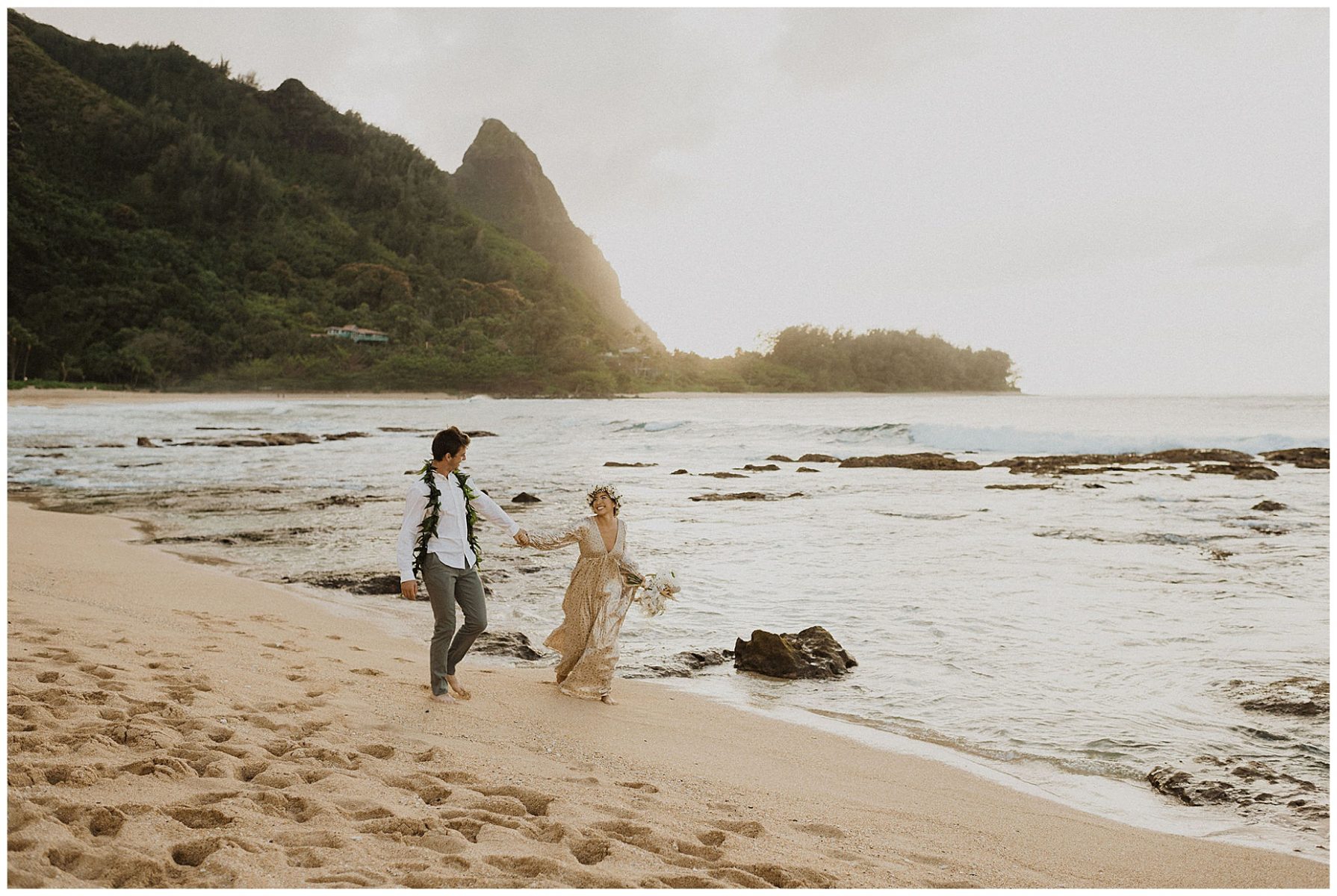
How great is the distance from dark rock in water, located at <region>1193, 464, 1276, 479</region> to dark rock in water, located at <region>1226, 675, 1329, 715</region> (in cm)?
1918

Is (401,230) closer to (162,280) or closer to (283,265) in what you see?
(283,265)

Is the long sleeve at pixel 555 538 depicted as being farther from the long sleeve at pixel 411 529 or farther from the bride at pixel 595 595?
the long sleeve at pixel 411 529

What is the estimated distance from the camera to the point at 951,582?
9.82m

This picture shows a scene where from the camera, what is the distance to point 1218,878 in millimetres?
3809

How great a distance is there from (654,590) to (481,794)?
7.57 ft

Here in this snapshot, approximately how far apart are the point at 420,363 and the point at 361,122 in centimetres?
6955

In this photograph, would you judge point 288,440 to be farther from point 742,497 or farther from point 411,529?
point 411,529

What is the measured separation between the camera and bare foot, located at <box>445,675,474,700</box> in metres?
5.48

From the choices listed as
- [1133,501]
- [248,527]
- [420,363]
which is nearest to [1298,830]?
[248,527]

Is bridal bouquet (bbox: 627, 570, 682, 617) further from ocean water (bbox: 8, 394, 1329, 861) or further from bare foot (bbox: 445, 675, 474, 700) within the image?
bare foot (bbox: 445, 675, 474, 700)

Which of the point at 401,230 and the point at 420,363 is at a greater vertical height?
the point at 401,230

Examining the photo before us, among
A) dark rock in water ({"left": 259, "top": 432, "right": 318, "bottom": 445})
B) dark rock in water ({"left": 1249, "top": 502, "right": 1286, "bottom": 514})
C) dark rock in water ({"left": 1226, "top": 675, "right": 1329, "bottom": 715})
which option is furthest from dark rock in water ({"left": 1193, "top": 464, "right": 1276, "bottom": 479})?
dark rock in water ({"left": 259, "top": 432, "right": 318, "bottom": 445})

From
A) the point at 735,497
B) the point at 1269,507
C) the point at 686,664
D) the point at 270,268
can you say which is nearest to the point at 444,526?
the point at 686,664

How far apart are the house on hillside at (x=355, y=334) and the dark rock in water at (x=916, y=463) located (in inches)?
3049
